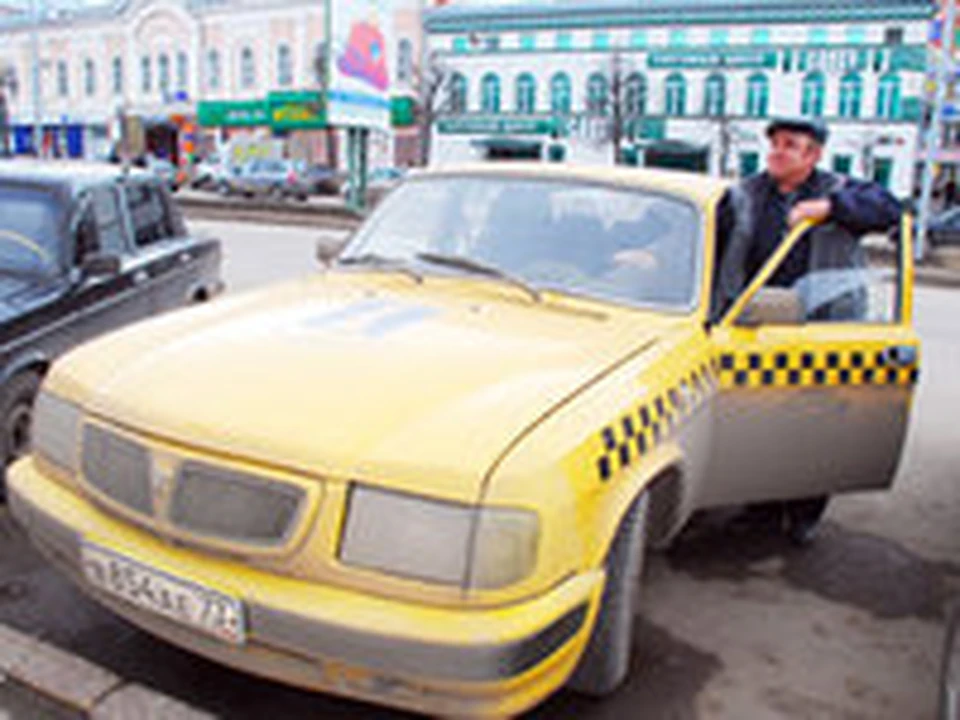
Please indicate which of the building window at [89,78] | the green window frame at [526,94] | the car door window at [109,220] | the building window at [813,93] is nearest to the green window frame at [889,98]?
the building window at [813,93]

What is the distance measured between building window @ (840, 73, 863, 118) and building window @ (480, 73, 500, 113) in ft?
57.9

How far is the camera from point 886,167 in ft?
143

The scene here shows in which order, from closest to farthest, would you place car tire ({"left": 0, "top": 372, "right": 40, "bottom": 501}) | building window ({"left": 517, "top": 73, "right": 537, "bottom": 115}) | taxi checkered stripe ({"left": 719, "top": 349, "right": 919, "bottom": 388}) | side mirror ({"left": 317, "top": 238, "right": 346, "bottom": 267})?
taxi checkered stripe ({"left": 719, "top": 349, "right": 919, "bottom": 388}) < side mirror ({"left": 317, "top": 238, "right": 346, "bottom": 267}) < car tire ({"left": 0, "top": 372, "right": 40, "bottom": 501}) < building window ({"left": 517, "top": 73, "right": 537, "bottom": 115})

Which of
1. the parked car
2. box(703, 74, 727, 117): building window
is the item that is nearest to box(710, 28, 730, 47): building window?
box(703, 74, 727, 117): building window

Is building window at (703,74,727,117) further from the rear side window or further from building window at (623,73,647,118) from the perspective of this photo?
the rear side window

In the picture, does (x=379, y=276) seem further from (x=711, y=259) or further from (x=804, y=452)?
(x=804, y=452)

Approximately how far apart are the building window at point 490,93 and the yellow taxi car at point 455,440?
49.1 meters

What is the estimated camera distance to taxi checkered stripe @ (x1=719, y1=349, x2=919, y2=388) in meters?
3.57

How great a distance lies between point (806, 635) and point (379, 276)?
2.23 meters

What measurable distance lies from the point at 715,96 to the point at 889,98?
26.3 feet

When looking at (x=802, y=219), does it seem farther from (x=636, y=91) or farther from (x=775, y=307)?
(x=636, y=91)

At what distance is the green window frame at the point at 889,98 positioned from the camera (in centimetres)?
4300

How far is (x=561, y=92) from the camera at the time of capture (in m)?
49.6

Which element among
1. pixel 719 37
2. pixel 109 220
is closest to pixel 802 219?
pixel 109 220
